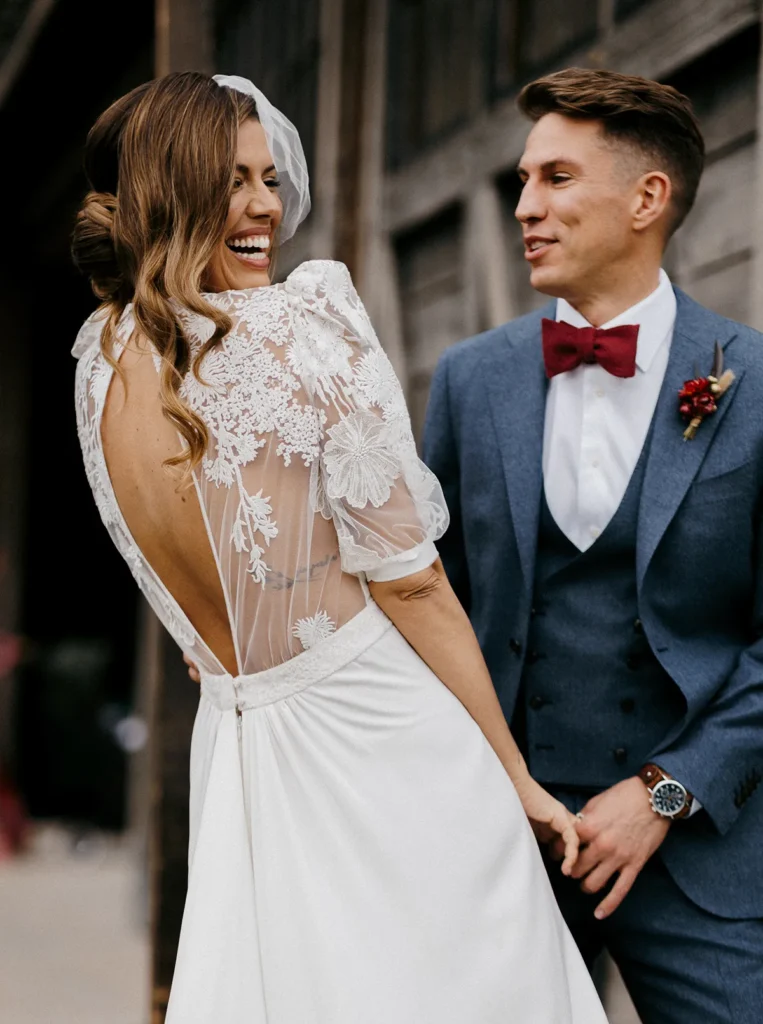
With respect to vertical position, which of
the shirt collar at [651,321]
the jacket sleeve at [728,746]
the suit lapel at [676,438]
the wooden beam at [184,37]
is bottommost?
the jacket sleeve at [728,746]

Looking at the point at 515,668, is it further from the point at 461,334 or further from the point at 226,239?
the point at 461,334

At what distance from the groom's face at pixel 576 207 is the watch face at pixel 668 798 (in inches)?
35.5

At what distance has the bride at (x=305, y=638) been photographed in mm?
2000

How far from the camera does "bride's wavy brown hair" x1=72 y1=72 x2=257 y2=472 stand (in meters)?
2.02

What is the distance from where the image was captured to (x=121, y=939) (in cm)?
659

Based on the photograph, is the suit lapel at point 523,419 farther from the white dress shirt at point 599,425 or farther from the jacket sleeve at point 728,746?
the jacket sleeve at point 728,746

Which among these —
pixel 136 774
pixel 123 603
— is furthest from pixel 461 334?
pixel 123 603

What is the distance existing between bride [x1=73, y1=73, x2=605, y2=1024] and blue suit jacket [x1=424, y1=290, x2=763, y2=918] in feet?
1.07

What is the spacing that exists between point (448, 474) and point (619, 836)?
2.56 ft

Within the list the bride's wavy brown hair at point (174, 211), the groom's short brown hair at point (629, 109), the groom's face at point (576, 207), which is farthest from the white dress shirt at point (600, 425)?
the bride's wavy brown hair at point (174, 211)

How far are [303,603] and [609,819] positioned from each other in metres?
0.64

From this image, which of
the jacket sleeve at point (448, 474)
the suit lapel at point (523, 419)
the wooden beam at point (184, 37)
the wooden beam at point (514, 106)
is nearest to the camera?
the suit lapel at point (523, 419)

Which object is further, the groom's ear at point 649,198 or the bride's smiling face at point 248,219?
the groom's ear at point 649,198

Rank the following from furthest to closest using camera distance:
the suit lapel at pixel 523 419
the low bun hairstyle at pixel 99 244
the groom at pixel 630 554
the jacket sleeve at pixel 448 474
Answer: the jacket sleeve at pixel 448 474 < the suit lapel at pixel 523 419 < the groom at pixel 630 554 < the low bun hairstyle at pixel 99 244
